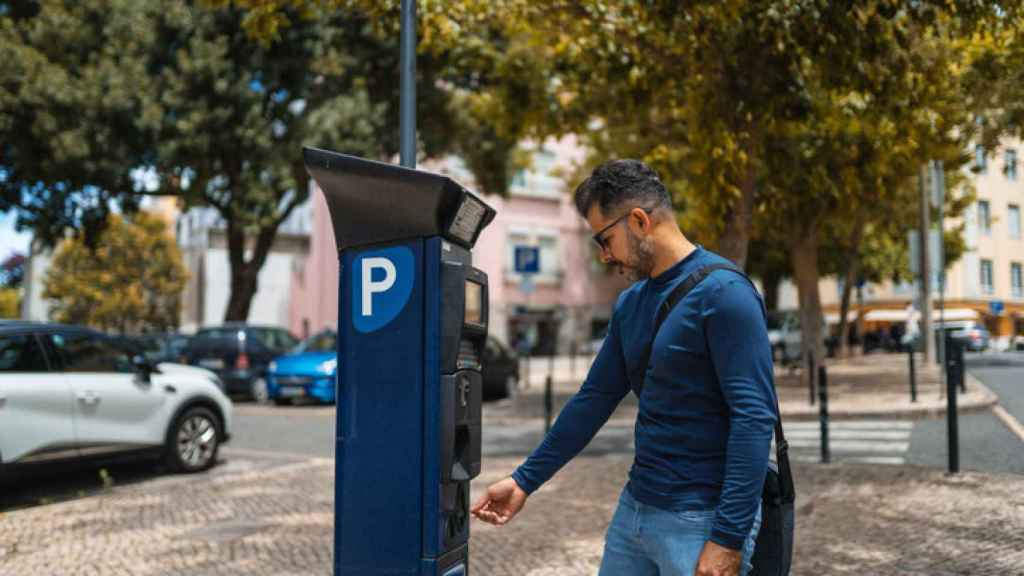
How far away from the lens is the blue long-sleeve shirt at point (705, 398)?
2172mm

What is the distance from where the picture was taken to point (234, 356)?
17047 mm

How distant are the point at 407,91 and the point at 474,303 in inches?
74.4

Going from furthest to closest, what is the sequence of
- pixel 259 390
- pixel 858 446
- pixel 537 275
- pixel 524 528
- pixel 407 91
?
pixel 537 275, pixel 259 390, pixel 858 446, pixel 524 528, pixel 407 91

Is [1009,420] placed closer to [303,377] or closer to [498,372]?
[498,372]

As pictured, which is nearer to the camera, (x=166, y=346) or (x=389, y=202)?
(x=389, y=202)

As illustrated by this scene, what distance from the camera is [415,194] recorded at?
313 cm

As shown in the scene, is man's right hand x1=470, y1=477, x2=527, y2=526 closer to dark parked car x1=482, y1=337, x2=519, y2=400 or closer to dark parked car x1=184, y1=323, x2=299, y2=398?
dark parked car x1=482, y1=337, x2=519, y2=400

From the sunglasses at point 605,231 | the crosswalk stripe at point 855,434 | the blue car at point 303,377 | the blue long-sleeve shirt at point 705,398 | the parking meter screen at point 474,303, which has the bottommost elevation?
the crosswalk stripe at point 855,434

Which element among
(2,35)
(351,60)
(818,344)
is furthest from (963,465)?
(2,35)

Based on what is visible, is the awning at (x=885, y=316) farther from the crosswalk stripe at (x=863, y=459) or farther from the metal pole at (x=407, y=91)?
the metal pole at (x=407, y=91)

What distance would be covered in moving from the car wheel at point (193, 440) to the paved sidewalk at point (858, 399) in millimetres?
5422

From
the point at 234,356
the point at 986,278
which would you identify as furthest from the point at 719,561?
the point at 986,278

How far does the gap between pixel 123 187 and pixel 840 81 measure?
52.7 feet

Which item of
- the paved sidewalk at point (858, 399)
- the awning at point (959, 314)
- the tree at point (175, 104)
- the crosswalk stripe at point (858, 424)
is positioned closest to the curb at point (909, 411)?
the paved sidewalk at point (858, 399)
